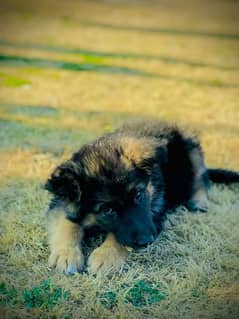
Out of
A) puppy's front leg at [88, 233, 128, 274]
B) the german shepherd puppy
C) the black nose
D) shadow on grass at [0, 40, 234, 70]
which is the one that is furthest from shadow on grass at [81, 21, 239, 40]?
the black nose

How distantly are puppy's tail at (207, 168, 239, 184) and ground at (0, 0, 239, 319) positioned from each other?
10cm

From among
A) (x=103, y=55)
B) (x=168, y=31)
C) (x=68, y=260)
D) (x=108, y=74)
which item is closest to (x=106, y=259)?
(x=68, y=260)

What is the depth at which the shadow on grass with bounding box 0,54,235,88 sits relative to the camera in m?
10.1

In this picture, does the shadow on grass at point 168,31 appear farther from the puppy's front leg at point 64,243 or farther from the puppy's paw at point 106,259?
the puppy's paw at point 106,259

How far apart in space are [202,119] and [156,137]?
3134mm

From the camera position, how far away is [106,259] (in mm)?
3584

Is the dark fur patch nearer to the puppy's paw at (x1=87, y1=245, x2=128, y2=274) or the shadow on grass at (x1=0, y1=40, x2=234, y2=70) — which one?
the puppy's paw at (x1=87, y1=245, x2=128, y2=274)

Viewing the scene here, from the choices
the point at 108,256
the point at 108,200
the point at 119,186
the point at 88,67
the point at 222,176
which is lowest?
the point at 88,67

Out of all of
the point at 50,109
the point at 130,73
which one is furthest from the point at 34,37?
the point at 50,109

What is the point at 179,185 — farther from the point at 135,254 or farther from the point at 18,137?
the point at 18,137

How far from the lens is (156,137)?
4.64 meters

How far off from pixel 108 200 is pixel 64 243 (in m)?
0.50

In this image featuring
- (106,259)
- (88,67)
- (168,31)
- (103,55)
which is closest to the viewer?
(106,259)

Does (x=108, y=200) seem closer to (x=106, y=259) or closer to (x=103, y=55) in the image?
(x=106, y=259)
